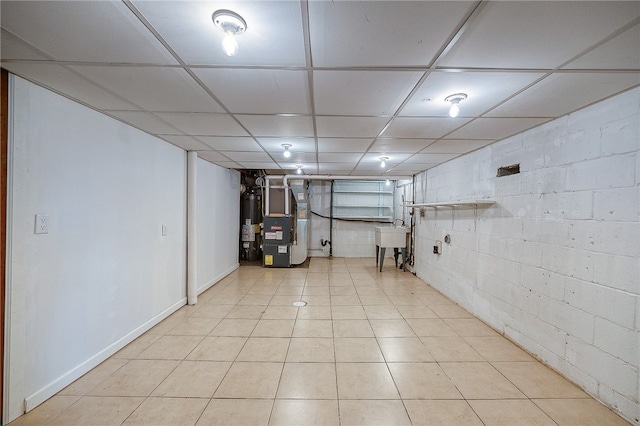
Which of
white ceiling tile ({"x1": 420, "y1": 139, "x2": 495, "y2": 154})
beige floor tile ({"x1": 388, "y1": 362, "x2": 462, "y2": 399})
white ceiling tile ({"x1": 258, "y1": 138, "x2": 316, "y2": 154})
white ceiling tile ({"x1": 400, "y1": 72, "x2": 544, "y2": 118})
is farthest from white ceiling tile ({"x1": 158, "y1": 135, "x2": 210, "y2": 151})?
beige floor tile ({"x1": 388, "y1": 362, "x2": 462, "y2": 399})

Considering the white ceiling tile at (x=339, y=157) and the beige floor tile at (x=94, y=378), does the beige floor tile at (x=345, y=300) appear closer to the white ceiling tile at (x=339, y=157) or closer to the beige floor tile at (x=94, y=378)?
the white ceiling tile at (x=339, y=157)

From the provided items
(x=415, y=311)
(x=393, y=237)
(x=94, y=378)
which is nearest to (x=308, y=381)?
(x=94, y=378)

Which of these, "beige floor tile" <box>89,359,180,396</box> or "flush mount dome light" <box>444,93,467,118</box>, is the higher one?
"flush mount dome light" <box>444,93,467,118</box>

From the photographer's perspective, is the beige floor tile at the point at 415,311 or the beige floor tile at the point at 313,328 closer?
the beige floor tile at the point at 313,328

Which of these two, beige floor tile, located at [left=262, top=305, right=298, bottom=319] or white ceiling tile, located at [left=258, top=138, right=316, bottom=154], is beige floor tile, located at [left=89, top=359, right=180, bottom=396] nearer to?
beige floor tile, located at [left=262, top=305, right=298, bottom=319]

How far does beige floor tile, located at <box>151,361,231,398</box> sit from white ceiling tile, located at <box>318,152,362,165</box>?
Result: 2.75 m

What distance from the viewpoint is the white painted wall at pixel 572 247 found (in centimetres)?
167

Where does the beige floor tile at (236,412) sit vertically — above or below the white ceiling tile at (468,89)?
below

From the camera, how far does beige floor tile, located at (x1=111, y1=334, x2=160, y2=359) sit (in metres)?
2.34

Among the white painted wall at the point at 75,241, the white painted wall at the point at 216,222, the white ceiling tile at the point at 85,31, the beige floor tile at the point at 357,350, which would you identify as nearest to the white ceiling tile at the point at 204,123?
the white painted wall at the point at 75,241

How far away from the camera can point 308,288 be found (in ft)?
14.4

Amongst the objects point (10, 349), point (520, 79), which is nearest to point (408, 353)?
point (520, 79)

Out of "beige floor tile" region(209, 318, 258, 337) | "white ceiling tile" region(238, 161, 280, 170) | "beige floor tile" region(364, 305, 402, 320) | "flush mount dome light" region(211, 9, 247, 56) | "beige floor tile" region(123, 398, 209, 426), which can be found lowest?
"beige floor tile" region(123, 398, 209, 426)

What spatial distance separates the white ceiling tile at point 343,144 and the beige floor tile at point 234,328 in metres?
2.30
